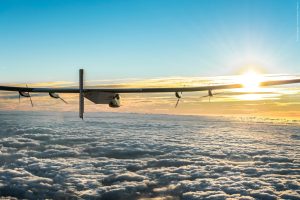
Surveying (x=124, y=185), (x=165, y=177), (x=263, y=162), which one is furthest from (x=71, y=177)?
(x=263, y=162)

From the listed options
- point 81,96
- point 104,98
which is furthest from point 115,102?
point 81,96

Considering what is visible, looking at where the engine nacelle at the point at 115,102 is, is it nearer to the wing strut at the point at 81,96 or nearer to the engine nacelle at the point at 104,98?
the engine nacelle at the point at 104,98

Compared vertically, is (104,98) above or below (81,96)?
below

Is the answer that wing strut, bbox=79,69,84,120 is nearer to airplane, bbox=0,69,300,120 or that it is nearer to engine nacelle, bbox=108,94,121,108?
airplane, bbox=0,69,300,120

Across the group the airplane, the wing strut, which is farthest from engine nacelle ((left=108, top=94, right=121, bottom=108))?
the wing strut

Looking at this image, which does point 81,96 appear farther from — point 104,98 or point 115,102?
point 115,102

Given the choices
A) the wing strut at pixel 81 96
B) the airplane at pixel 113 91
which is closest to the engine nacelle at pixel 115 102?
the airplane at pixel 113 91

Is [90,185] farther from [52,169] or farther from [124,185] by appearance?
[52,169]

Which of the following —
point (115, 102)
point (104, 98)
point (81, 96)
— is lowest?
point (115, 102)

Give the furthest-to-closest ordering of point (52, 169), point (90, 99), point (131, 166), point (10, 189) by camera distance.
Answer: point (131, 166) < point (52, 169) < point (10, 189) < point (90, 99)

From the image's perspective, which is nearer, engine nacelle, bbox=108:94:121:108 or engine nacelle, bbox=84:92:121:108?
engine nacelle, bbox=84:92:121:108

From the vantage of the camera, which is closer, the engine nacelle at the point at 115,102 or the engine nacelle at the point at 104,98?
the engine nacelle at the point at 104,98
